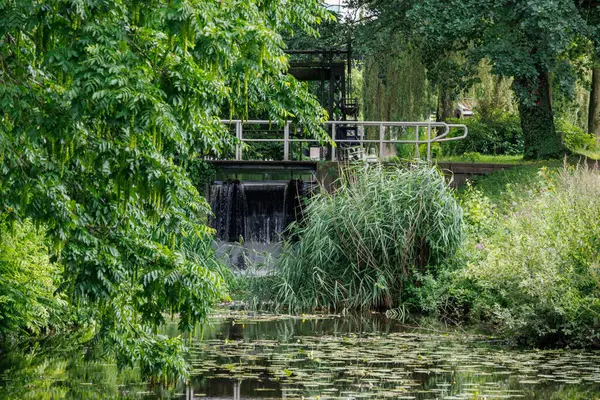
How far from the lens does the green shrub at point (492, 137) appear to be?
3027 cm

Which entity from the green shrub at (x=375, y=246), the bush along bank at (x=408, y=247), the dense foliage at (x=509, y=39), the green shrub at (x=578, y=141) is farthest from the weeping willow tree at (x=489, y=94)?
the green shrub at (x=375, y=246)

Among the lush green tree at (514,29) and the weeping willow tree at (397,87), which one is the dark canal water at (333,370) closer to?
the lush green tree at (514,29)

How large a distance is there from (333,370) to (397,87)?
2021cm

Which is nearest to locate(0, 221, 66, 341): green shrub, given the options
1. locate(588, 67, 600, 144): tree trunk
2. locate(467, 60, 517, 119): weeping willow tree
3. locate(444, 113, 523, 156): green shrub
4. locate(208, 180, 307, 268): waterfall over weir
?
locate(208, 180, 307, 268): waterfall over weir

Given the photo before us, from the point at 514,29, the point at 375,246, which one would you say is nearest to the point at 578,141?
the point at 514,29

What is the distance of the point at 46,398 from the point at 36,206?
8.90 feet

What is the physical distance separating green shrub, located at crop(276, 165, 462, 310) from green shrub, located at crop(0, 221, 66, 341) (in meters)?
4.33

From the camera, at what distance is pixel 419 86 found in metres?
29.1

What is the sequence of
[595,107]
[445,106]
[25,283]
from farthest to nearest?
[445,106] < [595,107] < [25,283]

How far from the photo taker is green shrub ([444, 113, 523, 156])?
30266 millimetres

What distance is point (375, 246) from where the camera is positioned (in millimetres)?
15344

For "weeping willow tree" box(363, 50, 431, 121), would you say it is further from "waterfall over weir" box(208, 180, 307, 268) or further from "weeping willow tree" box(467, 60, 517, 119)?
"waterfall over weir" box(208, 180, 307, 268)

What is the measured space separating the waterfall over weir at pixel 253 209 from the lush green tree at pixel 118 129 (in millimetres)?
14330

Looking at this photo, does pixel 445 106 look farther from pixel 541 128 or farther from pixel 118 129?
pixel 118 129
